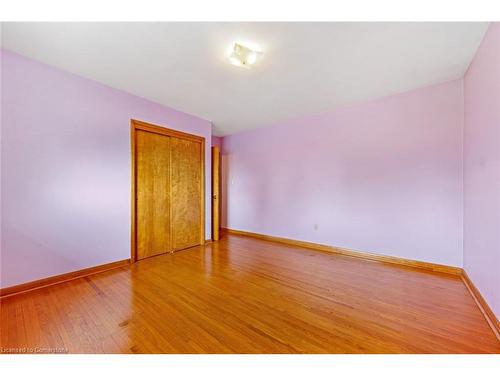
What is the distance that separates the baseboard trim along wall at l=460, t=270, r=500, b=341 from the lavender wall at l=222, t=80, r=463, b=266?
1.36ft

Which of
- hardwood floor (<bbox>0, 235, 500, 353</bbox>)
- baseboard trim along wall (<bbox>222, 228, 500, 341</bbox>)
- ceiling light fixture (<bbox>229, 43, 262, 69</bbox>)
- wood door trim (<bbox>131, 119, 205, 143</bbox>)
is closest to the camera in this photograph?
hardwood floor (<bbox>0, 235, 500, 353</bbox>)

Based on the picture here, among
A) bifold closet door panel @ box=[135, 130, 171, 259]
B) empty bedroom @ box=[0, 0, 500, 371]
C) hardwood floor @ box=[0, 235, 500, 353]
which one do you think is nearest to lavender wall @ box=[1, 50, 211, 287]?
empty bedroom @ box=[0, 0, 500, 371]

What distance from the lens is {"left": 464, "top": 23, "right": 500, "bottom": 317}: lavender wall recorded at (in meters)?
1.66

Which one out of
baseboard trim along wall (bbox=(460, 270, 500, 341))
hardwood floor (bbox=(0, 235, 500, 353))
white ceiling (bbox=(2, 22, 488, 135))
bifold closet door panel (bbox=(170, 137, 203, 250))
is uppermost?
white ceiling (bbox=(2, 22, 488, 135))

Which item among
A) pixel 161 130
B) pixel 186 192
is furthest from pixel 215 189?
pixel 161 130

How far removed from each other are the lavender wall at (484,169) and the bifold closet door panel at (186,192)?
3.94 meters

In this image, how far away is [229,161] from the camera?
548 cm

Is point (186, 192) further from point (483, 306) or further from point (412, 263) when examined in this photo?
point (483, 306)

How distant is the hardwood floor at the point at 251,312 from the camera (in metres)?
1.44

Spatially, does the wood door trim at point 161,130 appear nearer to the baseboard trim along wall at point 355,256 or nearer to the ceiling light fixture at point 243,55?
the ceiling light fixture at point 243,55

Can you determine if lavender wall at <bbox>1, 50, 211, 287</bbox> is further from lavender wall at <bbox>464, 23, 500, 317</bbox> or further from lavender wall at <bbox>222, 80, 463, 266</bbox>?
lavender wall at <bbox>464, 23, 500, 317</bbox>

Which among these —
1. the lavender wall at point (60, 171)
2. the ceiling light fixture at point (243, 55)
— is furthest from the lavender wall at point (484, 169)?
the lavender wall at point (60, 171)

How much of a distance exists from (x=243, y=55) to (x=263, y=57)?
0.24 meters
